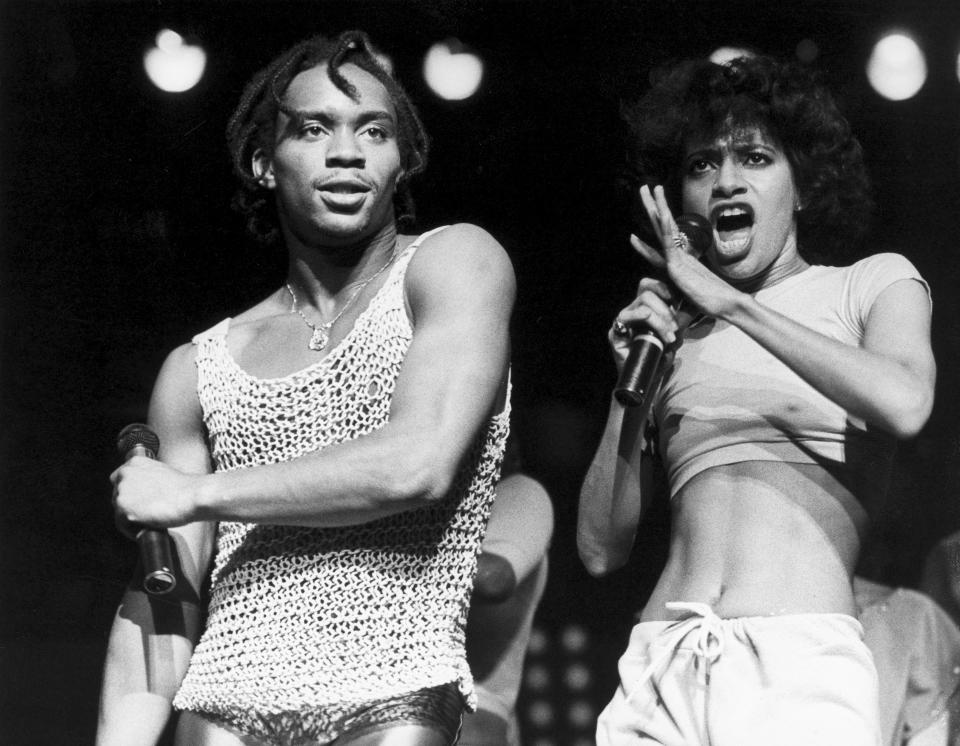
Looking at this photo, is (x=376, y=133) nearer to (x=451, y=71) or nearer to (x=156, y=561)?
(x=451, y=71)

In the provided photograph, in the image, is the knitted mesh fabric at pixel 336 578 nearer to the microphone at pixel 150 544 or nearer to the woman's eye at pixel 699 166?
the microphone at pixel 150 544

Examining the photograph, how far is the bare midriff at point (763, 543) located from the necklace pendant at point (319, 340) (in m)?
0.56

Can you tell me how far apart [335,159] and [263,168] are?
201mm

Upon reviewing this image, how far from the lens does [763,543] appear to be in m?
2.05

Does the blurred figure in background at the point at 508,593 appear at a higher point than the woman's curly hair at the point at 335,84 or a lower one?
lower

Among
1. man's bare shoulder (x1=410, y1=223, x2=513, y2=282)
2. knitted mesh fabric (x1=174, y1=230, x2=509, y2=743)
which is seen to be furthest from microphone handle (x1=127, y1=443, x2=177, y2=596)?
man's bare shoulder (x1=410, y1=223, x2=513, y2=282)

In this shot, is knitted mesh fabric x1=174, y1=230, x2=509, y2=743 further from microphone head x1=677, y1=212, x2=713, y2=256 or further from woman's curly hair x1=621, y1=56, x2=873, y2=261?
woman's curly hair x1=621, y1=56, x2=873, y2=261

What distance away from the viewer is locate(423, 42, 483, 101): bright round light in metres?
2.71

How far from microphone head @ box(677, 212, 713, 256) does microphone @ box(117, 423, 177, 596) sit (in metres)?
0.80

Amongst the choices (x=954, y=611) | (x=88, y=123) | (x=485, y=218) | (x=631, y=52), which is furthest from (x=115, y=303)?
(x=954, y=611)

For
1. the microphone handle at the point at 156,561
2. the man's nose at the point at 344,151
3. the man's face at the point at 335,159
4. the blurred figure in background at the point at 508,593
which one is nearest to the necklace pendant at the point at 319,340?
the man's face at the point at 335,159

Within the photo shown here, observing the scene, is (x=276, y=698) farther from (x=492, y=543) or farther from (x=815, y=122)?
(x=815, y=122)

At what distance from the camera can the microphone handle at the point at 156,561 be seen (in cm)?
184

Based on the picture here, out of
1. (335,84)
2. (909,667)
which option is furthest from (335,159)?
(909,667)
